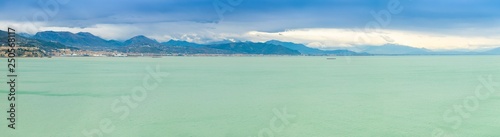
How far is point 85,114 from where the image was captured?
675 inches

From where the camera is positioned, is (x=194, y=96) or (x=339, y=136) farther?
(x=194, y=96)

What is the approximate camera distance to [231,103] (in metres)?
21.0

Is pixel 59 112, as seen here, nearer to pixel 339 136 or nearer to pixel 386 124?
pixel 339 136

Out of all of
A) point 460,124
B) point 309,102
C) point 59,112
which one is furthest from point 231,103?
point 460,124

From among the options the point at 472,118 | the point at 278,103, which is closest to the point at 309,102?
the point at 278,103

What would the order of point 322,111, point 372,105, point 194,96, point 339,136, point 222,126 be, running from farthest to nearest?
point 194,96, point 372,105, point 322,111, point 222,126, point 339,136

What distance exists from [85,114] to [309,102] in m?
10.5

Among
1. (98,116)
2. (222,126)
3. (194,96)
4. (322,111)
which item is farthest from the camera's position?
(194,96)

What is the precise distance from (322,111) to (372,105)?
3304 millimetres

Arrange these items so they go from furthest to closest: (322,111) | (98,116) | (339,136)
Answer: (322,111), (98,116), (339,136)

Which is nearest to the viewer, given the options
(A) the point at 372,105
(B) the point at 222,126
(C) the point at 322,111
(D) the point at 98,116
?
(B) the point at 222,126

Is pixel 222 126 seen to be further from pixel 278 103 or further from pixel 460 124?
pixel 460 124

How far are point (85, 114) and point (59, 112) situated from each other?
1385 millimetres

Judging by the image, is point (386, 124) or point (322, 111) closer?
point (386, 124)
